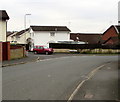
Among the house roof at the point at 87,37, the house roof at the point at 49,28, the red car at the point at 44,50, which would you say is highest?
the house roof at the point at 49,28

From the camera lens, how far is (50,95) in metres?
8.46

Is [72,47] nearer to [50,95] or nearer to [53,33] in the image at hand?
[53,33]

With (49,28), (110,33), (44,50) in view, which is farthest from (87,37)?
(44,50)

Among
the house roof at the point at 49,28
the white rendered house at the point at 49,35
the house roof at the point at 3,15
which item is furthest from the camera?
the house roof at the point at 49,28

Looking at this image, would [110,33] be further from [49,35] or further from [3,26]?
[3,26]

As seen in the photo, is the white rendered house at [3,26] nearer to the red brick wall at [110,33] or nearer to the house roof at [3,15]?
the house roof at [3,15]

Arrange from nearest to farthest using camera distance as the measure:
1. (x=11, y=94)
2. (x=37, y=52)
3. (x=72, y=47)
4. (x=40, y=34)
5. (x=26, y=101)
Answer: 1. (x=26, y=101)
2. (x=11, y=94)
3. (x=37, y=52)
4. (x=72, y=47)
5. (x=40, y=34)

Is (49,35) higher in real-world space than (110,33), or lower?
lower

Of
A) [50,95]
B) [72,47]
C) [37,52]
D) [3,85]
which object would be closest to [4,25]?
[37,52]

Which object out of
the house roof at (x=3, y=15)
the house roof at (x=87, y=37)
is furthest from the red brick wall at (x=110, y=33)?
the house roof at (x=3, y=15)

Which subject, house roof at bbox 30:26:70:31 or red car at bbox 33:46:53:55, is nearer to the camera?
red car at bbox 33:46:53:55

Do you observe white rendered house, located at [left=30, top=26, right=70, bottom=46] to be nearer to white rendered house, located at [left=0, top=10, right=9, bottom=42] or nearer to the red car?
the red car

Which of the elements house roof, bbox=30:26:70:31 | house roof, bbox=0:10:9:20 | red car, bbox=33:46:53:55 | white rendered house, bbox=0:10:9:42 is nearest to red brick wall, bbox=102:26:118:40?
house roof, bbox=30:26:70:31

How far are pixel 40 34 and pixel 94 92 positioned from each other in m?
59.4
